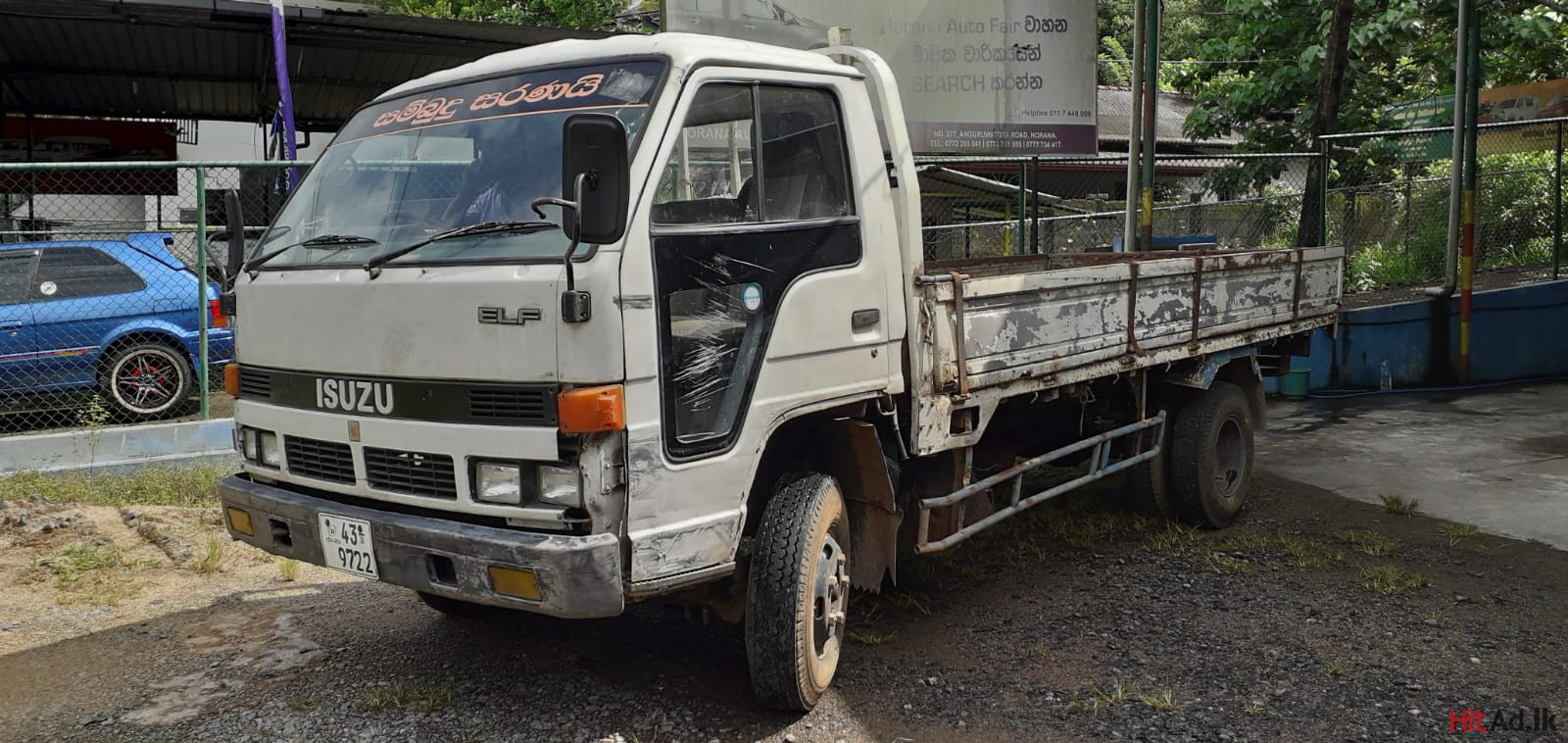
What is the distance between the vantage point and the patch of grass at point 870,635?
4766mm

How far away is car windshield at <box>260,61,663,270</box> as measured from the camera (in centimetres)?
367

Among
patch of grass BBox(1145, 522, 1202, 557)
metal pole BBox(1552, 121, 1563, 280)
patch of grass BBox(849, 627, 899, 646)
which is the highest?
metal pole BBox(1552, 121, 1563, 280)

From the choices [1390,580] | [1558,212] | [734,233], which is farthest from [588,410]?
[1558,212]

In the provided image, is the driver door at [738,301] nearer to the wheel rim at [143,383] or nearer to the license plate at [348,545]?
the license plate at [348,545]

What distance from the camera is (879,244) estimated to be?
430 cm

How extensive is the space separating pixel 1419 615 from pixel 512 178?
13.5 feet

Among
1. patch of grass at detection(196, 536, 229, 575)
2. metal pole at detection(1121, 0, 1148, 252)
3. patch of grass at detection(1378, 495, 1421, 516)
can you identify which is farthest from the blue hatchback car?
patch of grass at detection(1378, 495, 1421, 516)

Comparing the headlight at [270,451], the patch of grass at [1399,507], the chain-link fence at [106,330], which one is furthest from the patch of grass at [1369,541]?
the chain-link fence at [106,330]

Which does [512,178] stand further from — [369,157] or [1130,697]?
[1130,697]

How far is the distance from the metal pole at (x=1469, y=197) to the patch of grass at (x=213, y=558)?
34.5 feet

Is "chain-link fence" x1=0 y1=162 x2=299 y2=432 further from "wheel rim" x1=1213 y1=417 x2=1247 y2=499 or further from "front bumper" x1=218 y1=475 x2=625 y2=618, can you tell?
"wheel rim" x1=1213 y1=417 x2=1247 y2=499

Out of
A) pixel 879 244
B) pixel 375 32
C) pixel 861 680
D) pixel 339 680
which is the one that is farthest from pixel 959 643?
pixel 375 32

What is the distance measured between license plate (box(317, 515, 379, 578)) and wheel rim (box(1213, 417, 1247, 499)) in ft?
15.5

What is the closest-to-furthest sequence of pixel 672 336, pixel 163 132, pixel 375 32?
1. pixel 672 336
2. pixel 375 32
3. pixel 163 132
